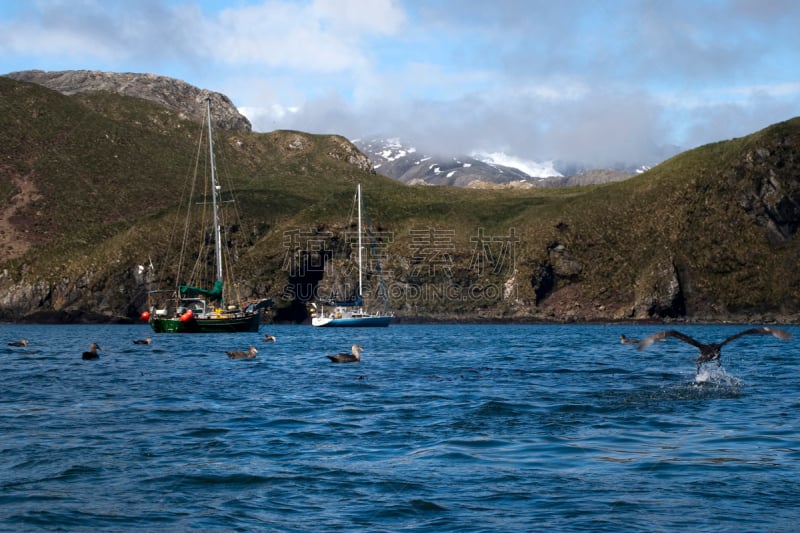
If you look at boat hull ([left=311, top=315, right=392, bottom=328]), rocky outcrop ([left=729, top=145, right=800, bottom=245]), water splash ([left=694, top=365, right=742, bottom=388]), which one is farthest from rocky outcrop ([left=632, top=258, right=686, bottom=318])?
water splash ([left=694, top=365, right=742, bottom=388])

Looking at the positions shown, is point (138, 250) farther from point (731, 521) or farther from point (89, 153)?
point (731, 521)

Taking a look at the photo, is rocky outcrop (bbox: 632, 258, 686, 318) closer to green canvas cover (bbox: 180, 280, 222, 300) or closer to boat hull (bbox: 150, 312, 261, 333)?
boat hull (bbox: 150, 312, 261, 333)

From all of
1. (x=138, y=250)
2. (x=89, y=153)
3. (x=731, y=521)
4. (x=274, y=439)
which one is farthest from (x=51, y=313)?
(x=731, y=521)

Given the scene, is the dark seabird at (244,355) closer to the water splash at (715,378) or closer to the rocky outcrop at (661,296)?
the water splash at (715,378)

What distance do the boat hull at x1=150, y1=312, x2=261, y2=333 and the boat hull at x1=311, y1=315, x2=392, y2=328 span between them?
1185 inches

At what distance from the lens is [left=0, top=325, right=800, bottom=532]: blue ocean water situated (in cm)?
1452

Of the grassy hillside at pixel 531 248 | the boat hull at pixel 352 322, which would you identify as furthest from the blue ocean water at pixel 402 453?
the grassy hillside at pixel 531 248

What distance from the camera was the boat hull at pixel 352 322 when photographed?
124 m

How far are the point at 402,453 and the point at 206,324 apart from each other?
74223 mm

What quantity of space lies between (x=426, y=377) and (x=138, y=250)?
126m

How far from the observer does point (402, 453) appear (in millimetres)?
19938

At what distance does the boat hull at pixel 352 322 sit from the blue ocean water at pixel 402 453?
8553 cm

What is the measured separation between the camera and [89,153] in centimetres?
19700

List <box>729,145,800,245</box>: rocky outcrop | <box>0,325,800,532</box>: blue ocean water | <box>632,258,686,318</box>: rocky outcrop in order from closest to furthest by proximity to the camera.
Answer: <box>0,325,800,532</box>: blue ocean water < <box>632,258,686,318</box>: rocky outcrop < <box>729,145,800,245</box>: rocky outcrop
